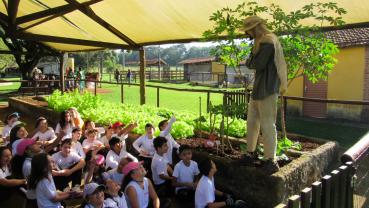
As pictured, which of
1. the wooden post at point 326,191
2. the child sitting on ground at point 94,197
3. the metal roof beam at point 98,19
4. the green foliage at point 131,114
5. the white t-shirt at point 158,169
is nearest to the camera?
the wooden post at point 326,191

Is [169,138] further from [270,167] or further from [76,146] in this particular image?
[270,167]

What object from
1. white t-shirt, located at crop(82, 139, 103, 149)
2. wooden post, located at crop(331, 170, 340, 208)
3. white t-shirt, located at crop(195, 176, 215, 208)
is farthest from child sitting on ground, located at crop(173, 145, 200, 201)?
wooden post, located at crop(331, 170, 340, 208)

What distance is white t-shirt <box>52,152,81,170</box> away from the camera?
4715 millimetres

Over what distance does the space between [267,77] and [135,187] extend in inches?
77.4

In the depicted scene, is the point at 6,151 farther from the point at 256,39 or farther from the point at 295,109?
the point at 295,109

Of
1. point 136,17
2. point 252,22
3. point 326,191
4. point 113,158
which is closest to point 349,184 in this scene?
point 326,191

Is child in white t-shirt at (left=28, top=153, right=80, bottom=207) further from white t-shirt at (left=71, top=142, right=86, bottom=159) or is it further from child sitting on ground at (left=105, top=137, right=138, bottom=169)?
white t-shirt at (left=71, top=142, right=86, bottom=159)

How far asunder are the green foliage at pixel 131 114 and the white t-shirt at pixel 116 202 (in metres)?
2.67

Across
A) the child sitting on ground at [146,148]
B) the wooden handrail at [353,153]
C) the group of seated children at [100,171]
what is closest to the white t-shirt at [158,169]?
the group of seated children at [100,171]

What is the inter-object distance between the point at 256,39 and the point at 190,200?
2.17m

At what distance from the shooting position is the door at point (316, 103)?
43.8ft

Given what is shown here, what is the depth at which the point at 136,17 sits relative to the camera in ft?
24.0

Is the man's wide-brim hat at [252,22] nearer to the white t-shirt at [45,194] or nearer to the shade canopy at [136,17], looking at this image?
the shade canopy at [136,17]

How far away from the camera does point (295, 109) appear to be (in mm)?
13938
